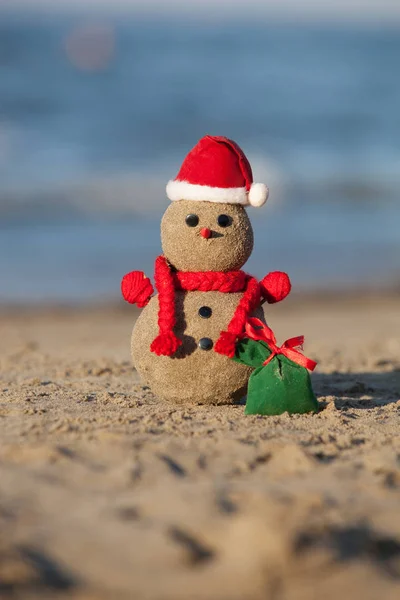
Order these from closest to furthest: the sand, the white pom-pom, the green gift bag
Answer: the sand → the green gift bag → the white pom-pom

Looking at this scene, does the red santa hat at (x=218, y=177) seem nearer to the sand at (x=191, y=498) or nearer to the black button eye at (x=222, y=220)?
the black button eye at (x=222, y=220)

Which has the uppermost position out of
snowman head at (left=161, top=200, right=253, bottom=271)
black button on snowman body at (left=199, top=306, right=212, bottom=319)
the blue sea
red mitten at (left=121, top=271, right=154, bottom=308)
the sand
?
the blue sea

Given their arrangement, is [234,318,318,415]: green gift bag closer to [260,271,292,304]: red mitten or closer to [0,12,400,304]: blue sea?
[260,271,292,304]: red mitten

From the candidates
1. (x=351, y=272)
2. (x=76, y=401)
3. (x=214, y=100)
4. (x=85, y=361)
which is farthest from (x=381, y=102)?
(x=76, y=401)

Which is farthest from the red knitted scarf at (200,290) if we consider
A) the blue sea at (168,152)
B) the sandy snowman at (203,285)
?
the blue sea at (168,152)

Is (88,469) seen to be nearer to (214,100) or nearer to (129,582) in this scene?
(129,582)

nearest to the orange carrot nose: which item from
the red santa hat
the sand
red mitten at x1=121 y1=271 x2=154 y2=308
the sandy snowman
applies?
the sandy snowman

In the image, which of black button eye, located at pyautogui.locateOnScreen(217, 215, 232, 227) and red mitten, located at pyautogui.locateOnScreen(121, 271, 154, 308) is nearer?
black button eye, located at pyautogui.locateOnScreen(217, 215, 232, 227)

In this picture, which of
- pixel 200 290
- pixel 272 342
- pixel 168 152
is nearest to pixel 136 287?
pixel 200 290
